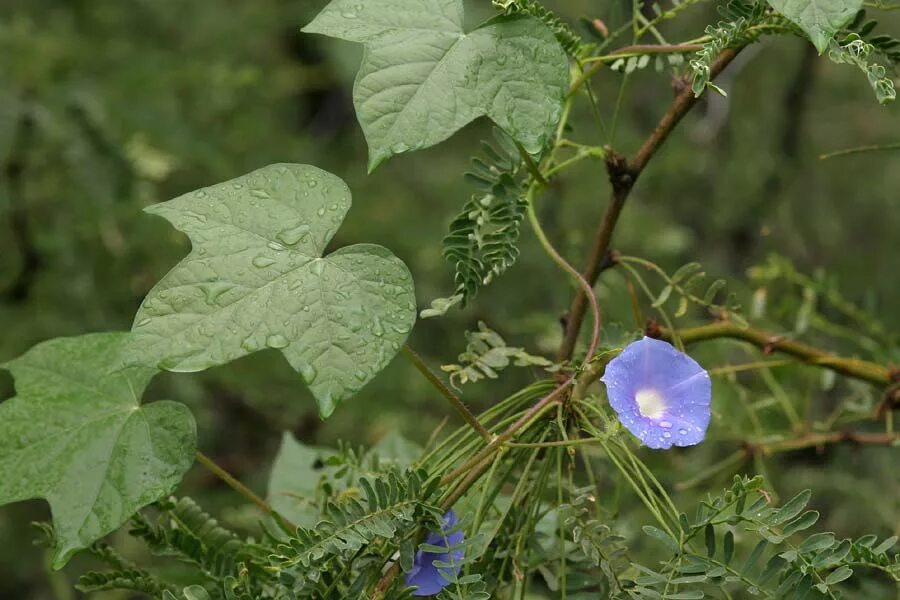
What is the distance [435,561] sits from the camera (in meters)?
0.74

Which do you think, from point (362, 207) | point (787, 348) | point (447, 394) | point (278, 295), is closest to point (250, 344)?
point (278, 295)

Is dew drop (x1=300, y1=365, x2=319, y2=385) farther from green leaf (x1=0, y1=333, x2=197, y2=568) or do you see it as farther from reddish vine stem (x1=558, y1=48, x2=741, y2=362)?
reddish vine stem (x1=558, y1=48, x2=741, y2=362)

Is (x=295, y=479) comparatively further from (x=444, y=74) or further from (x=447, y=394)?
(x=444, y=74)

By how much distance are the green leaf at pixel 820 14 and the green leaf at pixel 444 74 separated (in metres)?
0.17

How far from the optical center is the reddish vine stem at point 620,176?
0.85m

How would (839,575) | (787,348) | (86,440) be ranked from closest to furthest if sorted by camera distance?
(839,575) < (86,440) < (787,348)

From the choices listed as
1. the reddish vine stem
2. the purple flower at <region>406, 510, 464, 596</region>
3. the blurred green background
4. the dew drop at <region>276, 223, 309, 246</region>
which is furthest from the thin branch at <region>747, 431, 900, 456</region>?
the dew drop at <region>276, 223, 309, 246</region>

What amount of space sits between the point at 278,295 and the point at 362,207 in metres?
1.91

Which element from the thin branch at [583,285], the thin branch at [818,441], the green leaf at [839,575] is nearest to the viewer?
the green leaf at [839,575]

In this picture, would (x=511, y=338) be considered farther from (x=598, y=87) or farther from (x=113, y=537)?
(x=113, y=537)

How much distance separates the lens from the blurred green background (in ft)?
6.04

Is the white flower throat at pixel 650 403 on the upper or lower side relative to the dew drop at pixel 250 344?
lower

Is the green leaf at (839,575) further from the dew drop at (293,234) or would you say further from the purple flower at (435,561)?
the dew drop at (293,234)

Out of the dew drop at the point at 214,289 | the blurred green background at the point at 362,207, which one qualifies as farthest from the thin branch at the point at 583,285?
the blurred green background at the point at 362,207
